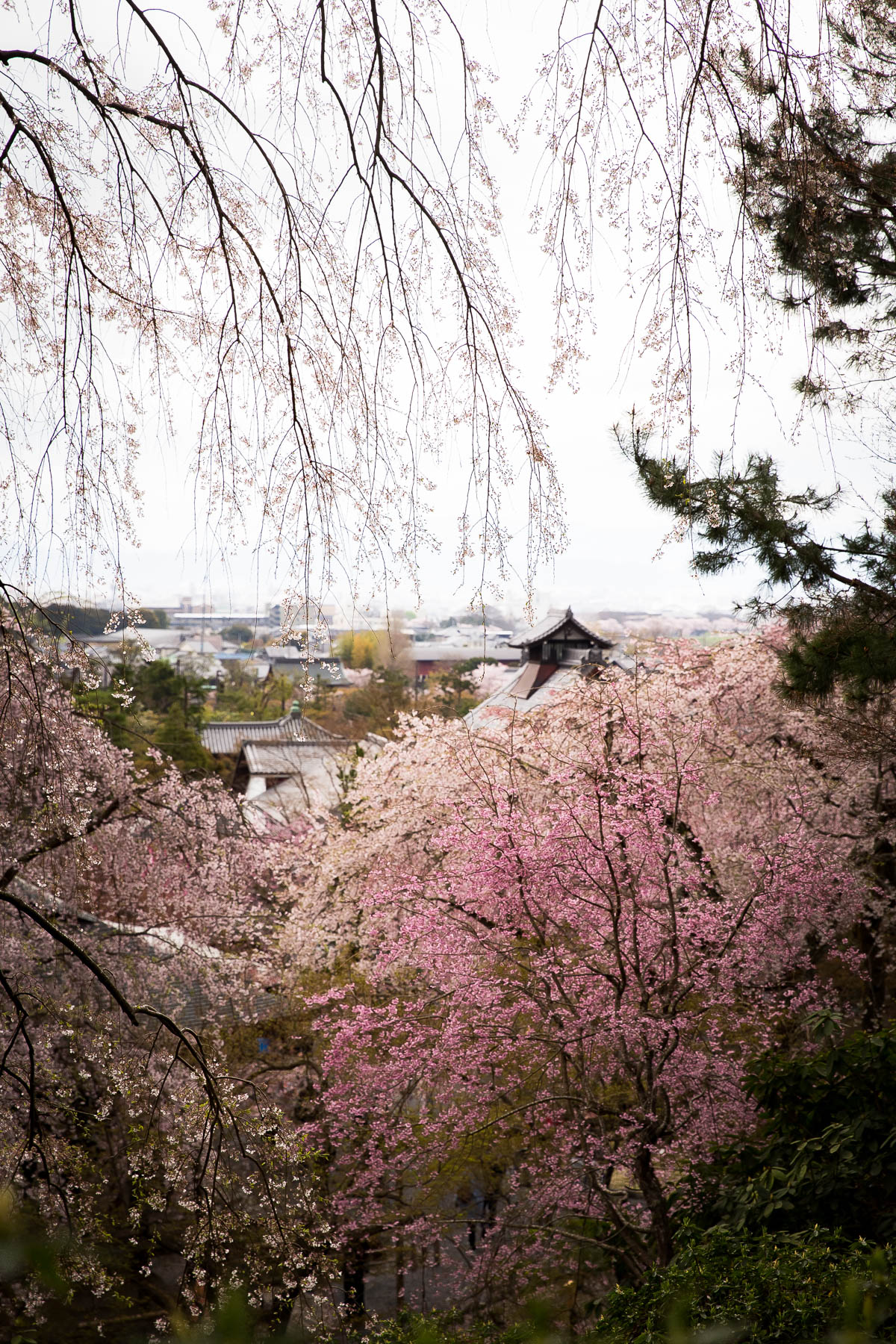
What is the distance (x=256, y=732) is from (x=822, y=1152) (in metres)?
20.6

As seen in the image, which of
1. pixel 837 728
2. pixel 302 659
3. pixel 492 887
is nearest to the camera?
pixel 302 659

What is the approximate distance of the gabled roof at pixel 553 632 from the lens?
1792cm

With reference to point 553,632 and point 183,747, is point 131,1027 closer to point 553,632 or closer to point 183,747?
point 183,747

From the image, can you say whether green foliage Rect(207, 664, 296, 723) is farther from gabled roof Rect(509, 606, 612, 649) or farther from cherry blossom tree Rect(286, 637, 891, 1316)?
cherry blossom tree Rect(286, 637, 891, 1316)

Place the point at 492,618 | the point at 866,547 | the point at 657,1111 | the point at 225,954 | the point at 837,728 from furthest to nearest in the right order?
the point at 225,954 < the point at 837,728 < the point at 657,1111 < the point at 866,547 < the point at 492,618

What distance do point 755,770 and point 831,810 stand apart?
0.84 m

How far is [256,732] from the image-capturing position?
23281mm

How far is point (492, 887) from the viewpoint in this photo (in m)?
5.94

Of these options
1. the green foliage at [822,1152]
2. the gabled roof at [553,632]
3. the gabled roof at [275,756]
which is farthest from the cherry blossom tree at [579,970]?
the gabled roof at [275,756]

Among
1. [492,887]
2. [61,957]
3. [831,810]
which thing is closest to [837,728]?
[831,810]

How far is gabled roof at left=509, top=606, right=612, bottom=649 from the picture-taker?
706 inches

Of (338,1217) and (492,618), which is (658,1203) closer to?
(338,1217)

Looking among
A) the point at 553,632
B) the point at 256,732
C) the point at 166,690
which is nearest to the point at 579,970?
the point at 553,632

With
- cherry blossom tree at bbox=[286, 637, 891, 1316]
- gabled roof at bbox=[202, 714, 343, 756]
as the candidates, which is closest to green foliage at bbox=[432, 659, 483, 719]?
gabled roof at bbox=[202, 714, 343, 756]
